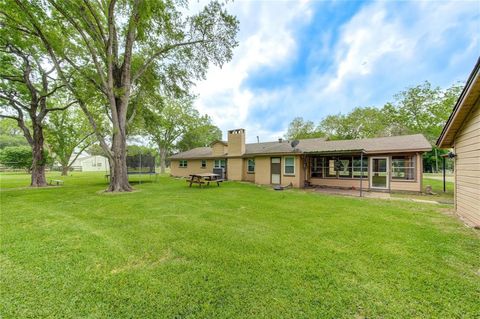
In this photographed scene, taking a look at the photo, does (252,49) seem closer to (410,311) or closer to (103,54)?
(103,54)

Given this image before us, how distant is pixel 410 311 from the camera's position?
211cm

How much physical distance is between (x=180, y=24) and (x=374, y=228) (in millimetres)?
12781

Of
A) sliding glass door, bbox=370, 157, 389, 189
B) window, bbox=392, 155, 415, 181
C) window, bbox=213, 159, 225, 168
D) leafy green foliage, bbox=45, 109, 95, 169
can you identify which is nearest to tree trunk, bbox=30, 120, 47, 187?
leafy green foliage, bbox=45, 109, 95, 169

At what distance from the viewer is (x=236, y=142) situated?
51.8ft

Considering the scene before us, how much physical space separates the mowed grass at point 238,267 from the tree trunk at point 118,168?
195 inches

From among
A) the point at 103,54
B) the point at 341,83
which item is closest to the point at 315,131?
the point at 341,83

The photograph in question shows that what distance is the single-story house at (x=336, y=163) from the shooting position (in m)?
10.5

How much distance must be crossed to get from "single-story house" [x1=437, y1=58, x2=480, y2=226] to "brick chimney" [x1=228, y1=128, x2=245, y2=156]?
1132 cm

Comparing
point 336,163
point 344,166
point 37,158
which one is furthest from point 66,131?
point 344,166

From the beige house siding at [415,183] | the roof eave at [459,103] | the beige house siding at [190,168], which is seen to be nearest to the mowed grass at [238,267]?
the roof eave at [459,103]

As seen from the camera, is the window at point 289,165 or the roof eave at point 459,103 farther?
the window at point 289,165

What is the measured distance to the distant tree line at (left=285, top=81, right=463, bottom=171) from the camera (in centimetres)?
2483

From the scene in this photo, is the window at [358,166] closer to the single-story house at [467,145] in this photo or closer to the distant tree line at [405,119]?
the single-story house at [467,145]

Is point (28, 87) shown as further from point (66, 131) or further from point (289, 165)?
point (289, 165)
